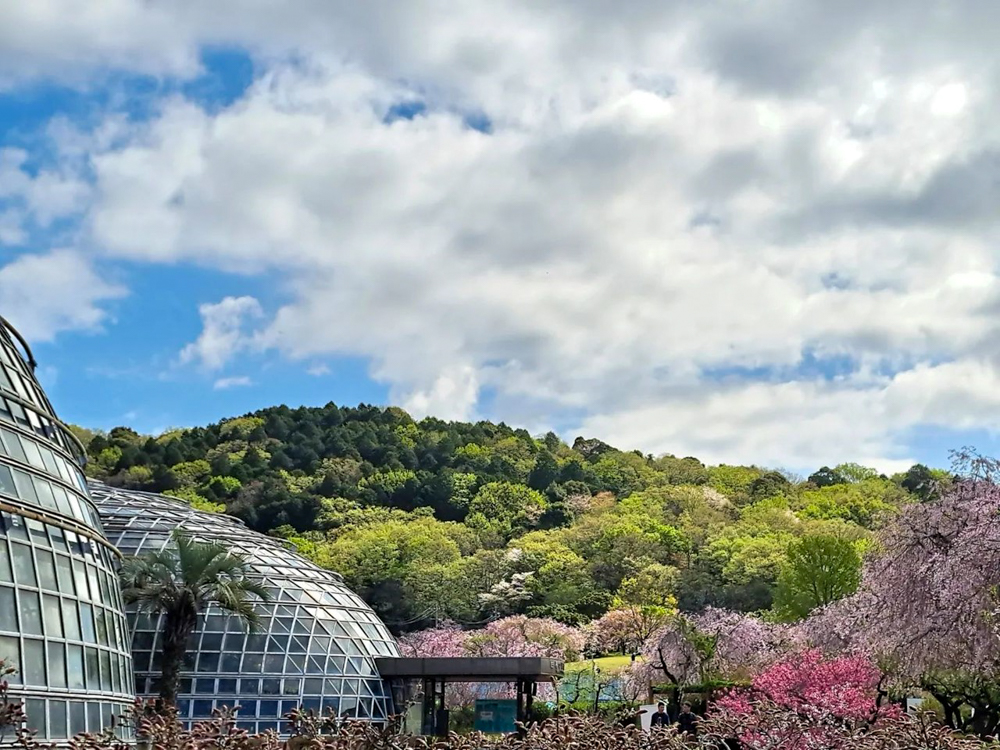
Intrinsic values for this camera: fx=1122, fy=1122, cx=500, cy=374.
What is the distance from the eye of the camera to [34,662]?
16984 mm

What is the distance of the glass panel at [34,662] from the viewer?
55.1 ft

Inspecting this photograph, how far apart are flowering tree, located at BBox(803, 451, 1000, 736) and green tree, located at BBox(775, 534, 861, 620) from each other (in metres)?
38.5

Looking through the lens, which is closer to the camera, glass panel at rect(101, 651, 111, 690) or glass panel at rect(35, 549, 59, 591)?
glass panel at rect(35, 549, 59, 591)

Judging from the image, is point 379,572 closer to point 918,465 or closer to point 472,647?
point 472,647

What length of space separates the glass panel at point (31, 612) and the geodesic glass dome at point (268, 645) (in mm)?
19157

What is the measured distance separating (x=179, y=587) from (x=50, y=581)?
12586 millimetres

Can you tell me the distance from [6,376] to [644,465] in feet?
393

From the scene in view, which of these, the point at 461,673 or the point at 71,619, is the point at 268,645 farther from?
the point at 71,619

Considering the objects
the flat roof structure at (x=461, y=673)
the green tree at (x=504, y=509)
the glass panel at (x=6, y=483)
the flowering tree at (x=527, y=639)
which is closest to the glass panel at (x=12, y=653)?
the glass panel at (x=6, y=483)

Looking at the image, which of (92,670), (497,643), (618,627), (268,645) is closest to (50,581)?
(92,670)

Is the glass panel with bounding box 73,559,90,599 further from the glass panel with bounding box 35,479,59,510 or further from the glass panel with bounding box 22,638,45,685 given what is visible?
the glass panel with bounding box 22,638,45,685

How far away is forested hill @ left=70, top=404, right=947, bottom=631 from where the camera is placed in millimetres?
83938

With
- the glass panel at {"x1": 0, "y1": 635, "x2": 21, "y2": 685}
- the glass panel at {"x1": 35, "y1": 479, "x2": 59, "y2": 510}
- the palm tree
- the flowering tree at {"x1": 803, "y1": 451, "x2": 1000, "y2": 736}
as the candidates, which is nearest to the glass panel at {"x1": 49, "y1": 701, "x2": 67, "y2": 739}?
the glass panel at {"x1": 0, "y1": 635, "x2": 21, "y2": 685}

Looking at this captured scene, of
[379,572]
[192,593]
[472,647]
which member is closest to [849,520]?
[379,572]
